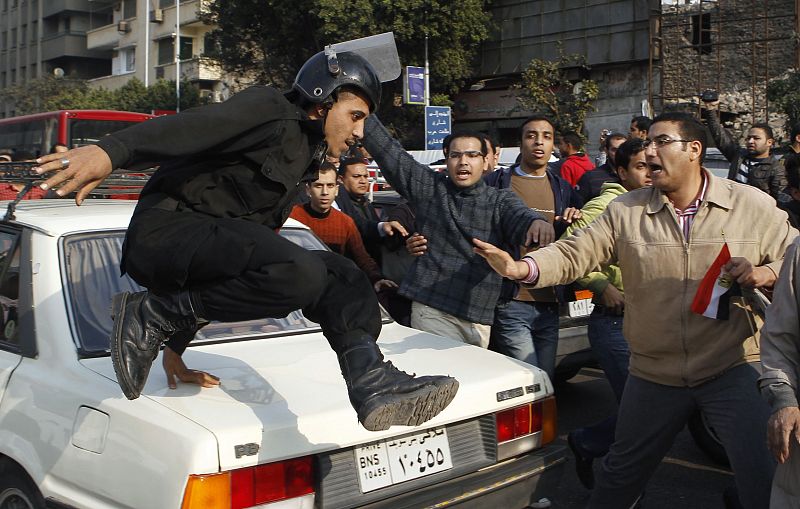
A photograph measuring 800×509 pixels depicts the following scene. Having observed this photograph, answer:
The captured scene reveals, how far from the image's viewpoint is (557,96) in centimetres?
2806

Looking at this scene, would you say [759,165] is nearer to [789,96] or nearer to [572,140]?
[572,140]

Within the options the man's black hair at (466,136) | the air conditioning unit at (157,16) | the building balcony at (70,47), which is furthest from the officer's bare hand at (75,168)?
the building balcony at (70,47)

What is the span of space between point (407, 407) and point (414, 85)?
1968 centimetres

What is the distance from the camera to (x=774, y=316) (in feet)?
10.1

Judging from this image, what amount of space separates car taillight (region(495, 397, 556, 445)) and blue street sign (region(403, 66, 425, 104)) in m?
18.4

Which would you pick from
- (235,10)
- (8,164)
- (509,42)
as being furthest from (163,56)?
(8,164)

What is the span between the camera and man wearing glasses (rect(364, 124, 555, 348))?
15.8 ft

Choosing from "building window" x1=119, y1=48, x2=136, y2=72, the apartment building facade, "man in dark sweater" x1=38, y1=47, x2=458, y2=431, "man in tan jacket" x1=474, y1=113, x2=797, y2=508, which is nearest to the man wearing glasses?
"man in tan jacket" x1=474, y1=113, x2=797, y2=508

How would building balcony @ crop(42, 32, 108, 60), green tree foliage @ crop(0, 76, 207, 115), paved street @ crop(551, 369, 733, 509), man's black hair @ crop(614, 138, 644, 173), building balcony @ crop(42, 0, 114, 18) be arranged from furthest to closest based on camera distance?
building balcony @ crop(42, 0, 114, 18) → building balcony @ crop(42, 32, 108, 60) → green tree foliage @ crop(0, 76, 207, 115) → man's black hair @ crop(614, 138, 644, 173) → paved street @ crop(551, 369, 733, 509)

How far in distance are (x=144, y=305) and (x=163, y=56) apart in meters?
50.3

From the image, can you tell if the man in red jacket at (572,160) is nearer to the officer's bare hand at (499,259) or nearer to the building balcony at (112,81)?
the officer's bare hand at (499,259)

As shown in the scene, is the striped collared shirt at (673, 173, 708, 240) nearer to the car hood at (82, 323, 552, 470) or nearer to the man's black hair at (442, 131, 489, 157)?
the car hood at (82, 323, 552, 470)

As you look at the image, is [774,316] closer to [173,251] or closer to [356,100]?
[356,100]

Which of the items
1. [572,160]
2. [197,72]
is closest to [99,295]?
[572,160]
